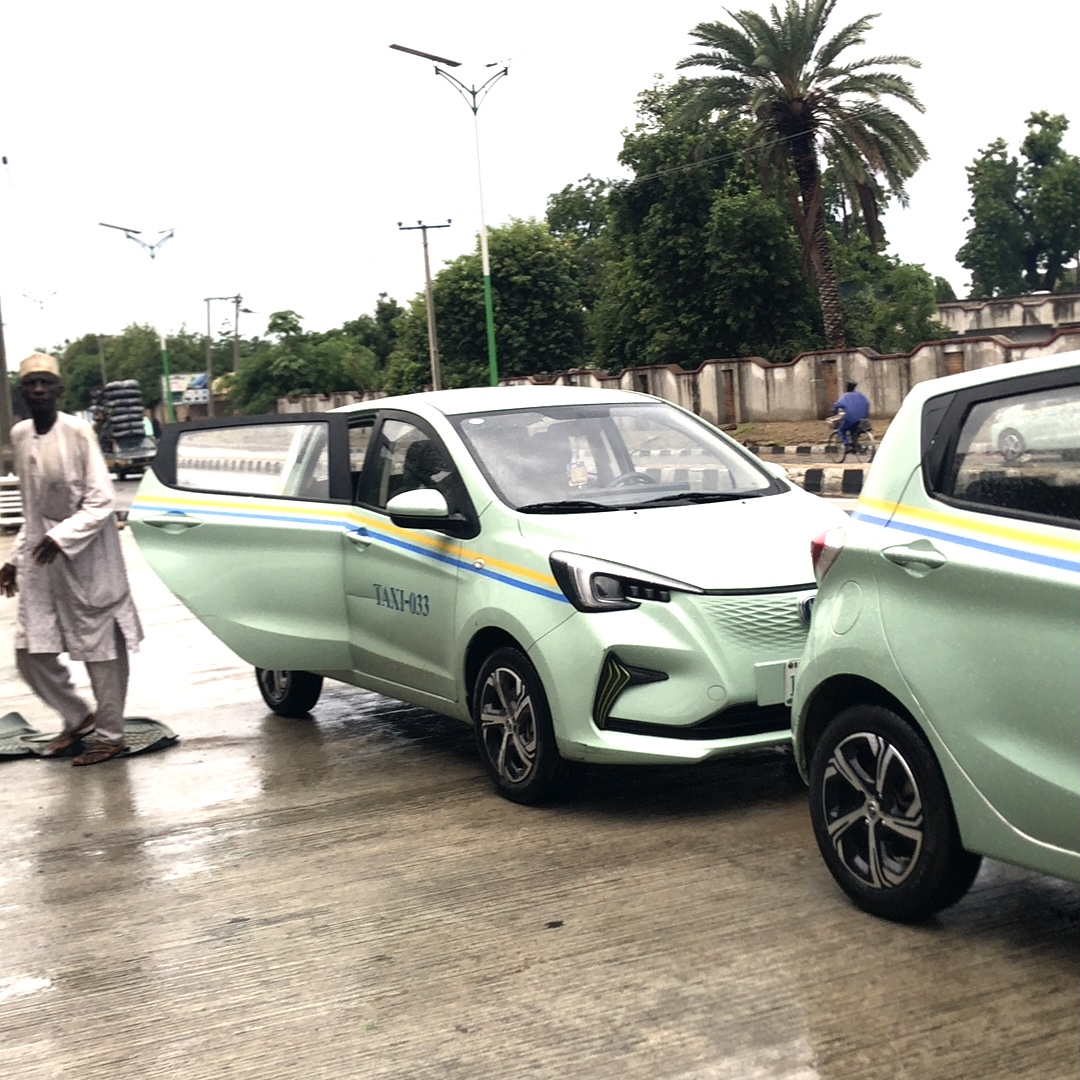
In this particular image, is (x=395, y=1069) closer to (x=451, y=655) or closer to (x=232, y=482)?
(x=451, y=655)

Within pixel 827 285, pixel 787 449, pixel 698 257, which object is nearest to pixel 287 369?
pixel 698 257

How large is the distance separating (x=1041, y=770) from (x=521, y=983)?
140 cm

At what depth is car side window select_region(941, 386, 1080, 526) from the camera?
3.88 meters

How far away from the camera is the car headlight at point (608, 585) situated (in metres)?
5.55

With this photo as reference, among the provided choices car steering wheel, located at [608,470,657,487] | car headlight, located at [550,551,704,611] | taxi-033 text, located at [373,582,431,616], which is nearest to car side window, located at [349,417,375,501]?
taxi-033 text, located at [373,582,431,616]

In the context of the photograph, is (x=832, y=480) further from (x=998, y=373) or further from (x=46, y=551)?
(x=998, y=373)

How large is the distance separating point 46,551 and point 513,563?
2.20m

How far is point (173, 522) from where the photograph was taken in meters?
7.67

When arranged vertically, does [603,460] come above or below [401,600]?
above

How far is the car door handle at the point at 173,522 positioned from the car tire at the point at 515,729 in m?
2.09

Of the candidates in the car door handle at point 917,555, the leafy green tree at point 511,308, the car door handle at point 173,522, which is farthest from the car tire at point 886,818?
the leafy green tree at point 511,308

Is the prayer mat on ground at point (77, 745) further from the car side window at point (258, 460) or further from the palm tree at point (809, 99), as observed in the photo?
the palm tree at point (809, 99)

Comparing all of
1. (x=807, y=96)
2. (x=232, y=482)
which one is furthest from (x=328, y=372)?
(x=232, y=482)

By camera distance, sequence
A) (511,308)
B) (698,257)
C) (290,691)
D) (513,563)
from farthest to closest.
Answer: (511,308)
(698,257)
(290,691)
(513,563)
